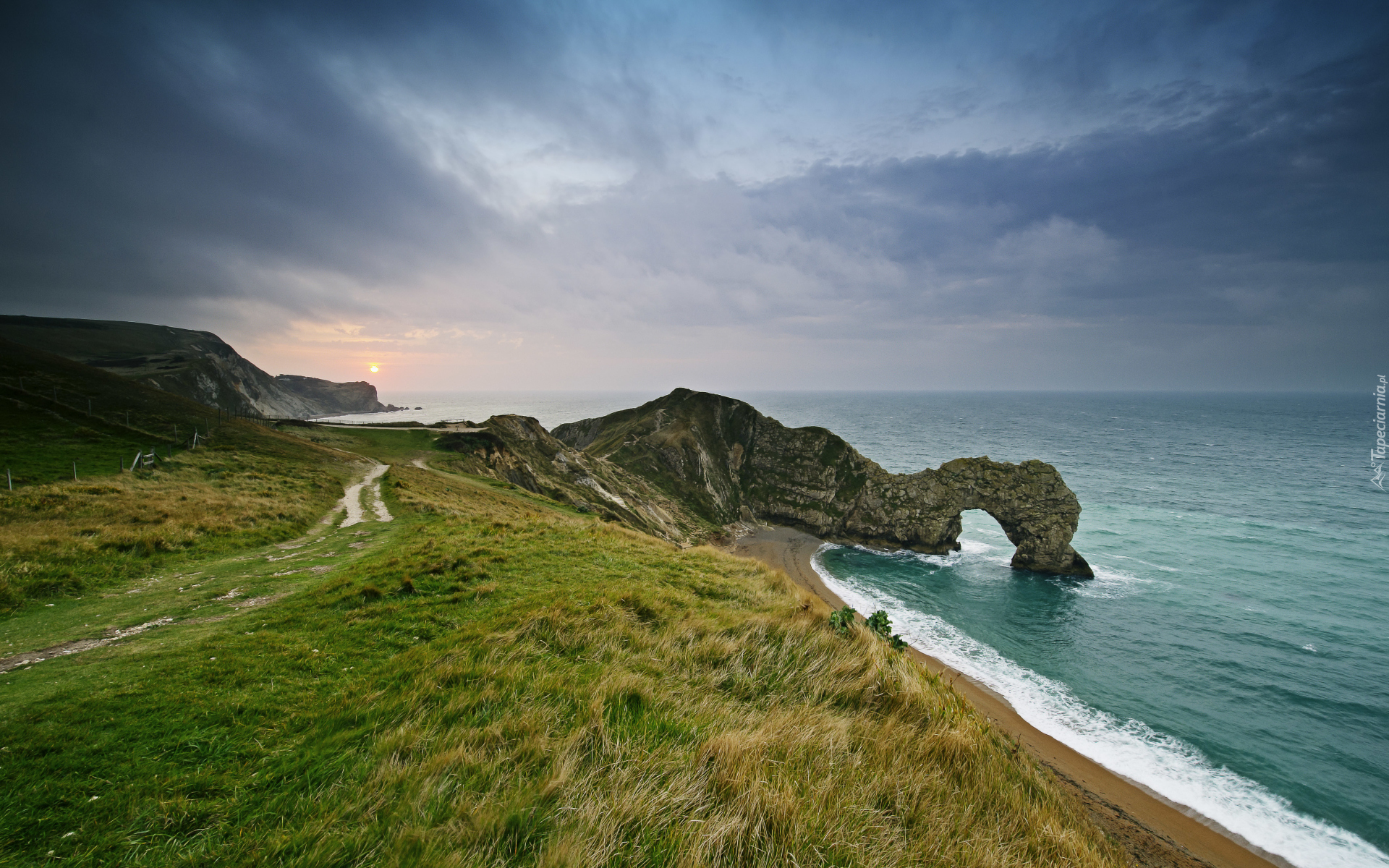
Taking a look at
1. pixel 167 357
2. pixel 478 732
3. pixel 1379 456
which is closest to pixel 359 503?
pixel 478 732

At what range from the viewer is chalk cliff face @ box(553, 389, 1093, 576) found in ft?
202

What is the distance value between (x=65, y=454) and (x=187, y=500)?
50.2ft

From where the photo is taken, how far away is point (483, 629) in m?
8.05

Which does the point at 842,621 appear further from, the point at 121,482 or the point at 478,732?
the point at 121,482

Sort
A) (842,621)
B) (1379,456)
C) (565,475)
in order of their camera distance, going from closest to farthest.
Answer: (842,621) → (565,475) → (1379,456)

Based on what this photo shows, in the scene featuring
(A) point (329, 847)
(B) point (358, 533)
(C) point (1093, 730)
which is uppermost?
(A) point (329, 847)

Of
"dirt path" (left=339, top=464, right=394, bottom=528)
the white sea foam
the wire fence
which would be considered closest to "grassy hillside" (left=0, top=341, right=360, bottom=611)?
the wire fence

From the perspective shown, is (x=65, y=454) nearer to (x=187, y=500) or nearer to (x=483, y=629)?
(x=187, y=500)

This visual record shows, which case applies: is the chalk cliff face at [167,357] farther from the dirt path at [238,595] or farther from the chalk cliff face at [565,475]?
the dirt path at [238,595]

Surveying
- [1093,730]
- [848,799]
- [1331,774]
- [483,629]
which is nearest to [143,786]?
[483,629]

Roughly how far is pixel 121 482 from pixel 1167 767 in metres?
57.6

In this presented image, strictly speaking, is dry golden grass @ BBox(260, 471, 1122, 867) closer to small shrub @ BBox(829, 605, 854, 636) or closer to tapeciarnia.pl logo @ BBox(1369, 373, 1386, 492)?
small shrub @ BBox(829, 605, 854, 636)

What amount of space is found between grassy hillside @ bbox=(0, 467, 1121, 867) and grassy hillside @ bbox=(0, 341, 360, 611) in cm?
841

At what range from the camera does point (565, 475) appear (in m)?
63.4
